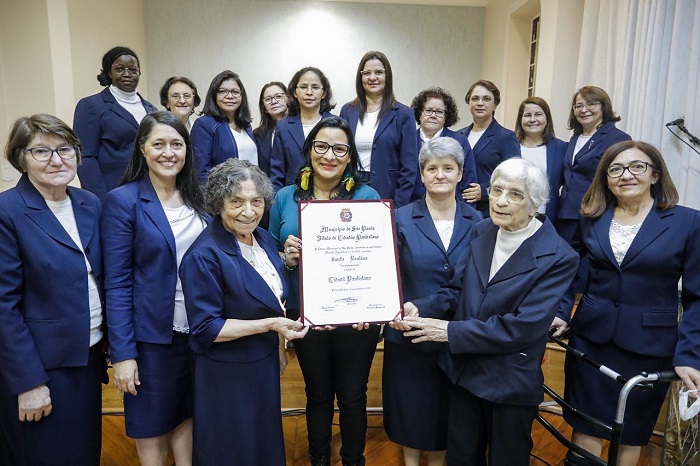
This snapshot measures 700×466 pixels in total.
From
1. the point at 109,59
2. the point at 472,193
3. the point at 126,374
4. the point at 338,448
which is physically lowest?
the point at 338,448

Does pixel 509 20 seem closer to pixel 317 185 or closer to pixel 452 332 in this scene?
pixel 317 185

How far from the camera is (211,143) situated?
2.84 meters

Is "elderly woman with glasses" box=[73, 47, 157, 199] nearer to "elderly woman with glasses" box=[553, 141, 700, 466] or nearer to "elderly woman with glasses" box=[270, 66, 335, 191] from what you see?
"elderly woman with glasses" box=[270, 66, 335, 191]

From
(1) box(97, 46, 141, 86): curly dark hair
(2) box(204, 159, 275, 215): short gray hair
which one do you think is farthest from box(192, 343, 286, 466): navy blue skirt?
(1) box(97, 46, 141, 86): curly dark hair

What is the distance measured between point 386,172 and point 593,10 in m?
2.83

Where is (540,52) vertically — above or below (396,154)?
above

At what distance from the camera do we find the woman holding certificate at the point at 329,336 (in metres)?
1.89

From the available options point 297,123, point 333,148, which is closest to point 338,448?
point 333,148

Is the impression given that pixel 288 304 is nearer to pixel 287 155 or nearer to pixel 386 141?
pixel 287 155

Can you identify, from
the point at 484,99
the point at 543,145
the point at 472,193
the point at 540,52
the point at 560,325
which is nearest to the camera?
the point at 560,325

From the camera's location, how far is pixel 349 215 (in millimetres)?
1700

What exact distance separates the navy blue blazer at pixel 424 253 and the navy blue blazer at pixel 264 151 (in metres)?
1.57

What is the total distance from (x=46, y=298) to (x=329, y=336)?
1015 millimetres

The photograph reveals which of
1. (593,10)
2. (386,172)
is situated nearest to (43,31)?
(386,172)
